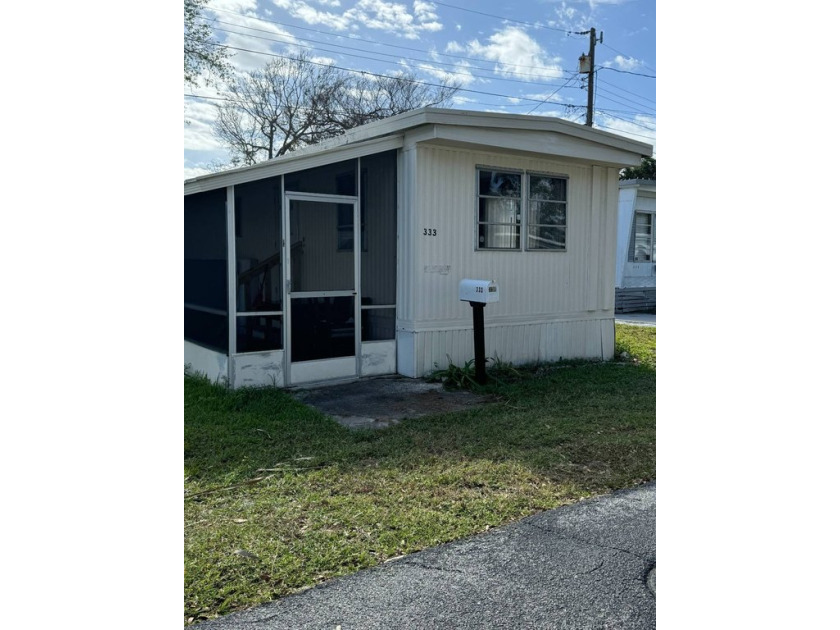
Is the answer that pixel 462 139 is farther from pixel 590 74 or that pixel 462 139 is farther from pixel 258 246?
pixel 590 74

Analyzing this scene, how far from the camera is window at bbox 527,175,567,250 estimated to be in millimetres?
8242

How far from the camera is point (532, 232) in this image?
8266mm

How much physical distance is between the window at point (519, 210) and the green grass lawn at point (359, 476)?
223cm

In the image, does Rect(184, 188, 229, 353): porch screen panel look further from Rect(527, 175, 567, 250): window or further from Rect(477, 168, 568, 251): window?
Rect(527, 175, 567, 250): window

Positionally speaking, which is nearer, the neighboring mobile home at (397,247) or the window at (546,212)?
the neighboring mobile home at (397,247)

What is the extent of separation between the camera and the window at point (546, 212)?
8.24 m

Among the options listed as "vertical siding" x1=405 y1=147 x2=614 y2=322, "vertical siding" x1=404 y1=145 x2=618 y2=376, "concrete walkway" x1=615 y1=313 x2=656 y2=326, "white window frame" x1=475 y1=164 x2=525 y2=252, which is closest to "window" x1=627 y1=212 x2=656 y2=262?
"concrete walkway" x1=615 y1=313 x2=656 y2=326

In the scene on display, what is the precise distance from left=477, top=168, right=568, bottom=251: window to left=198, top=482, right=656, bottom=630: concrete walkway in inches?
203

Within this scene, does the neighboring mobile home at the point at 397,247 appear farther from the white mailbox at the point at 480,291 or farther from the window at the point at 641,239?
the window at the point at 641,239

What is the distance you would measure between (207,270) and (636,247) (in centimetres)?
1234

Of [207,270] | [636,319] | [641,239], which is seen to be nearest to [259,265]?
[207,270]

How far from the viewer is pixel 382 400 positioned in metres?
6.36

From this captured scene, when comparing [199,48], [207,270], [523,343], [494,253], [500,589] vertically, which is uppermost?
[199,48]

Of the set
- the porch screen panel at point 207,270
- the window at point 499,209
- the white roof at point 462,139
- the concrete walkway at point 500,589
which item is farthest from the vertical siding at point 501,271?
the concrete walkway at point 500,589
